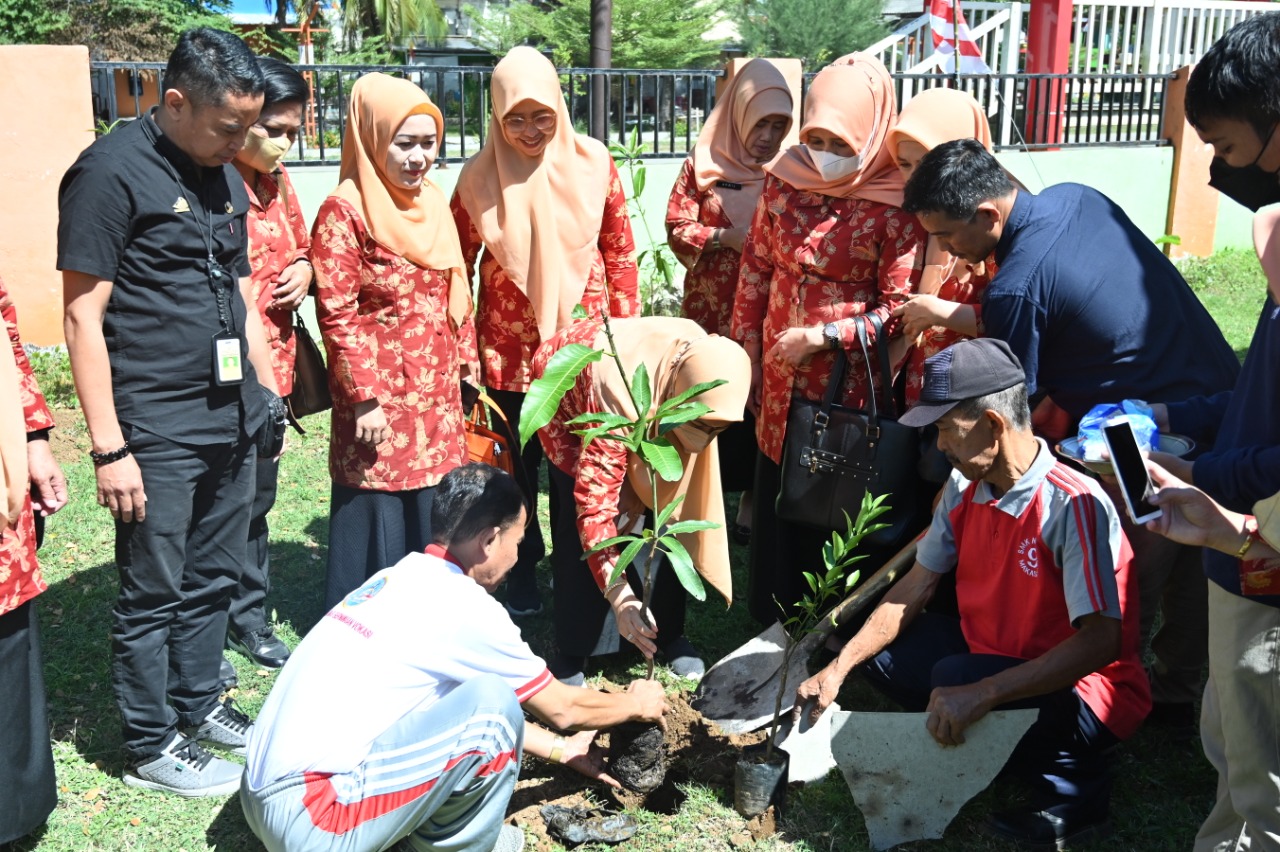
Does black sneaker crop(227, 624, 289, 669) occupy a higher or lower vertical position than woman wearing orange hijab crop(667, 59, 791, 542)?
lower

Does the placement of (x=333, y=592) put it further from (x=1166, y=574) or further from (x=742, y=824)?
(x=1166, y=574)

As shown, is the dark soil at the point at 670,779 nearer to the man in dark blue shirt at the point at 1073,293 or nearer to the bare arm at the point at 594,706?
the bare arm at the point at 594,706

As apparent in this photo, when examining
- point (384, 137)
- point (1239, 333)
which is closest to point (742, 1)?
point (1239, 333)

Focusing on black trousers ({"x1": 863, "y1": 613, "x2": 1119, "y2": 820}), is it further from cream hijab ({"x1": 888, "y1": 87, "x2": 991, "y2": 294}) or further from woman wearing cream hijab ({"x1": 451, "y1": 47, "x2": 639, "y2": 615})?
woman wearing cream hijab ({"x1": 451, "y1": 47, "x2": 639, "y2": 615})

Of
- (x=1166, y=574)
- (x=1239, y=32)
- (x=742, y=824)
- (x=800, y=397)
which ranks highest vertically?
(x=1239, y=32)

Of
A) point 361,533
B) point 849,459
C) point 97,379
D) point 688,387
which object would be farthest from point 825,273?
point 97,379

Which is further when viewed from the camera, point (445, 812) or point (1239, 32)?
point (445, 812)

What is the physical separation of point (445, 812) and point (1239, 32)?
2185mm

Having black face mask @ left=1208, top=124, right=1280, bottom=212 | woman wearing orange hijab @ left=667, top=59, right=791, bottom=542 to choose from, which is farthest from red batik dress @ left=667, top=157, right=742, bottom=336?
black face mask @ left=1208, top=124, right=1280, bottom=212

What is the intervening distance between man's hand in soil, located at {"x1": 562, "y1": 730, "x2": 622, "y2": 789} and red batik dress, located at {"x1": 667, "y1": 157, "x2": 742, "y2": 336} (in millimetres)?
1910

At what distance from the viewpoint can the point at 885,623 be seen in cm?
304

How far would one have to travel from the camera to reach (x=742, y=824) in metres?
2.88

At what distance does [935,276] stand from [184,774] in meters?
2.51

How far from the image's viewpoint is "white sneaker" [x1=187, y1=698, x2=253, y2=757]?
3.21 metres
